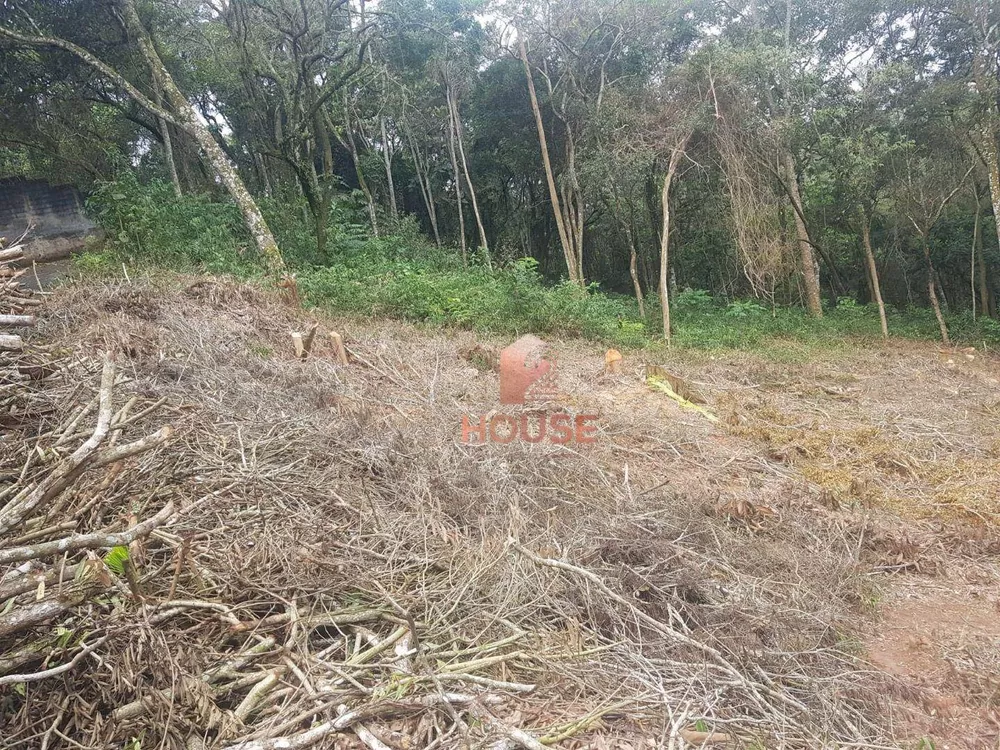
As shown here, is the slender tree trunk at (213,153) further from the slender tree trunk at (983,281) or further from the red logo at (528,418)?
the slender tree trunk at (983,281)

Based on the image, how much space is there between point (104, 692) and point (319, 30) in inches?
418

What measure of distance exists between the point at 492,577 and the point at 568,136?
41.8ft

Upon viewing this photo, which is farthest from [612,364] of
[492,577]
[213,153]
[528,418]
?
[213,153]

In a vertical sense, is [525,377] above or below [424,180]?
below

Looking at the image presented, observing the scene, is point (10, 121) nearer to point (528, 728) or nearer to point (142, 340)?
point (142, 340)

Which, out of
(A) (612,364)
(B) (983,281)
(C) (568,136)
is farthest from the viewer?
(C) (568,136)

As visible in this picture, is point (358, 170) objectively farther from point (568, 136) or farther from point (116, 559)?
point (116, 559)

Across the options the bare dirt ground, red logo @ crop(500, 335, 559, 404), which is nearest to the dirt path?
the bare dirt ground

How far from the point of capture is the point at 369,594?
209 cm

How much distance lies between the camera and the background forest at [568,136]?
8.52 meters

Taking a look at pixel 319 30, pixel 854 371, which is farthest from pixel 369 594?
pixel 319 30

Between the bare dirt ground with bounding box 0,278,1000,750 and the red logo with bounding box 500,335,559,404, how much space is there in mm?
530

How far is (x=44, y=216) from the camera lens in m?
9.67

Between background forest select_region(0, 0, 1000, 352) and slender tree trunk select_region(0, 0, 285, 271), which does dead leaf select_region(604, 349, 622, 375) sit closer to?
background forest select_region(0, 0, 1000, 352)
